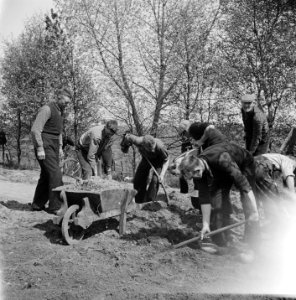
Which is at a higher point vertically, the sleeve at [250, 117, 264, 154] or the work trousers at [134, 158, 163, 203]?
the sleeve at [250, 117, 264, 154]

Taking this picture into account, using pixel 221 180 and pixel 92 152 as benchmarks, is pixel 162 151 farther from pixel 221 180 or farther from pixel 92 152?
pixel 221 180

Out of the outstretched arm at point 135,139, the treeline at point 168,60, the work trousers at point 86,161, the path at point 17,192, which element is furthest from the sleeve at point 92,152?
the treeline at point 168,60

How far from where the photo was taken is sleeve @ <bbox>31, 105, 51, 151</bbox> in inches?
196

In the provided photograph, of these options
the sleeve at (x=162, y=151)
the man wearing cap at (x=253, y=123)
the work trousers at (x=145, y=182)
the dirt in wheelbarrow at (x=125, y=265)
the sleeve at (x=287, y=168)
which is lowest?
the dirt in wheelbarrow at (x=125, y=265)

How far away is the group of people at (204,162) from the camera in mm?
3775

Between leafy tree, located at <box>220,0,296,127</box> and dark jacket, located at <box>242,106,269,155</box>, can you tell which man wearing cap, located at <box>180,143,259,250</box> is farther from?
leafy tree, located at <box>220,0,296,127</box>

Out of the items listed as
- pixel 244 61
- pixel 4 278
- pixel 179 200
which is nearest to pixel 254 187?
pixel 179 200

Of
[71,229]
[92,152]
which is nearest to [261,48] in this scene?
[92,152]

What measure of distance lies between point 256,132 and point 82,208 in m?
2.71

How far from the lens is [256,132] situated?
5.30 m

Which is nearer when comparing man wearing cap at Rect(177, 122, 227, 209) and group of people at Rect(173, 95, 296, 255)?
group of people at Rect(173, 95, 296, 255)

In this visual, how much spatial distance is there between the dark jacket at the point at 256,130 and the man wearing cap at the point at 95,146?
206cm

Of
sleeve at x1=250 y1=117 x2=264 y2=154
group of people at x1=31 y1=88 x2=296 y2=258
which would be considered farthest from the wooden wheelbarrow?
sleeve at x1=250 y1=117 x2=264 y2=154

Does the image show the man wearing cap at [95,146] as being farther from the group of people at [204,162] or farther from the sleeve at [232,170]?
the sleeve at [232,170]
